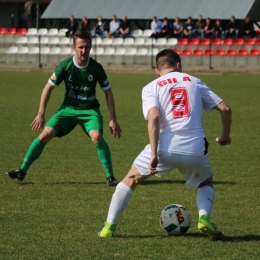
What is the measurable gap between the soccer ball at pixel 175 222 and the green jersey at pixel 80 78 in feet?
8.51

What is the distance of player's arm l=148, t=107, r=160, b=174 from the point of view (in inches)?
200

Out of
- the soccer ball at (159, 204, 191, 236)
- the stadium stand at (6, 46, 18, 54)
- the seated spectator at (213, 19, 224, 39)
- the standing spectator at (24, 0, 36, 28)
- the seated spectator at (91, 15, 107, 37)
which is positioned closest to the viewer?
the soccer ball at (159, 204, 191, 236)

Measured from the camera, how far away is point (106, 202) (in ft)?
23.2

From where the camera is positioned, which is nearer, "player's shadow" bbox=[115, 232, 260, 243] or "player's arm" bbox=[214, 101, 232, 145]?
"player's arm" bbox=[214, 101, 232, 145]

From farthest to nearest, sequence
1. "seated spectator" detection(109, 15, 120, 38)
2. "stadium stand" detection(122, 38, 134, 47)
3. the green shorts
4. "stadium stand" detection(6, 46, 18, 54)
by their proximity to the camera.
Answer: "seated spectator" detection(109, 15, 120, 38) < "stadium stand" detection(6, 46, 18, 54) < "stadium stand" detection(122, 38, 134, 47) < the green shorts

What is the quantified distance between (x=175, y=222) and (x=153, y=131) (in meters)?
0.94

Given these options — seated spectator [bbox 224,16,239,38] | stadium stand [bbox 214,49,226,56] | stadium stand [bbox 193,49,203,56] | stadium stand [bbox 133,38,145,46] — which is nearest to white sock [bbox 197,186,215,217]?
stadium stand [bbox 214,49,226,56]

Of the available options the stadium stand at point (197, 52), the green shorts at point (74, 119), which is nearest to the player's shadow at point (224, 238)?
the green shorts at point (74, 119)

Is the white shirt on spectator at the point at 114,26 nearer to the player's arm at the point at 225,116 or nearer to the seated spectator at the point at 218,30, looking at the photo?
the seated spectator at the point at 218,30

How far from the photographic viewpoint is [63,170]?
9.04m

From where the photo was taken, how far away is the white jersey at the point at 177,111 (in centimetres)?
522

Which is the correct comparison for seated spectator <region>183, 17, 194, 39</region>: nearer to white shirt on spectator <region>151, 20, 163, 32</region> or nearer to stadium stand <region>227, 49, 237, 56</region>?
white shirt on spectator <region>151, 20, 163, 32</region>

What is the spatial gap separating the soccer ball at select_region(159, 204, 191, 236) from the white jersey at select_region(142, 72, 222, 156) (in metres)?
0.68

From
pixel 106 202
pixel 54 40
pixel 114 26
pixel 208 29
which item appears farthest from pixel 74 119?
pixel 54 40
